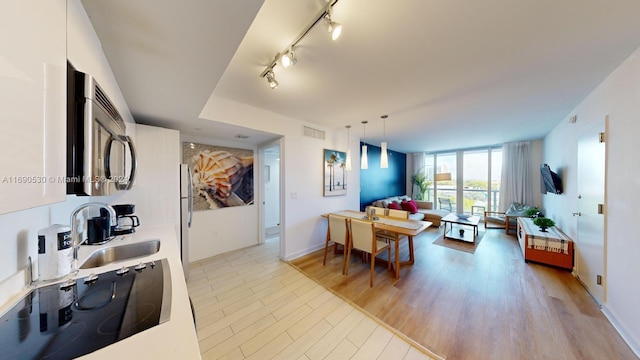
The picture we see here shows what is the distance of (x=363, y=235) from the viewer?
2703 mm

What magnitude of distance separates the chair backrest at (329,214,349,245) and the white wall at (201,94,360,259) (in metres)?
0.59

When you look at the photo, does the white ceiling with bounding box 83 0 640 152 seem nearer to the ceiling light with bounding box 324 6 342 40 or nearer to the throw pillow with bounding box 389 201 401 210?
the ceiling light with bounding box 324 6 342 40

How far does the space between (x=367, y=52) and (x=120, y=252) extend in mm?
2578

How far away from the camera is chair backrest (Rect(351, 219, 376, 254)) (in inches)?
102

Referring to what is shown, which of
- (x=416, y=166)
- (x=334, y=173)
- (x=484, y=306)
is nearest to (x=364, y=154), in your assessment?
(x=334, y=173)

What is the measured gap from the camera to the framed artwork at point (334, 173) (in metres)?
3.88

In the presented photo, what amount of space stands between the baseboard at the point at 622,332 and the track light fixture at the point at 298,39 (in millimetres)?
3352

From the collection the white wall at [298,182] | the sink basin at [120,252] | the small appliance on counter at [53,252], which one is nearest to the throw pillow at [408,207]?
the white wall at [298,182]

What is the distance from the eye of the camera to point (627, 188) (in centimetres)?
170

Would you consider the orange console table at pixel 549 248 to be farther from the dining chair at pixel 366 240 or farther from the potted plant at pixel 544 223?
the dining chair at pixel 366 240

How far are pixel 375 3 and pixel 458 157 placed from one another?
6.64 metres

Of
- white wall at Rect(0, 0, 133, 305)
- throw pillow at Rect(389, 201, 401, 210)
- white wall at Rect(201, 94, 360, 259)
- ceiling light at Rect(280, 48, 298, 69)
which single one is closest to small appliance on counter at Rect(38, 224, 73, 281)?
white wall at Rect(0, 0, 133, 305)

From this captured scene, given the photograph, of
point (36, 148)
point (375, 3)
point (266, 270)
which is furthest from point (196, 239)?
point (375, 3)

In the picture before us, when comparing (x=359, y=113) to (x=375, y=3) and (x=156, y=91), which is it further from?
(x=156, y=91)
